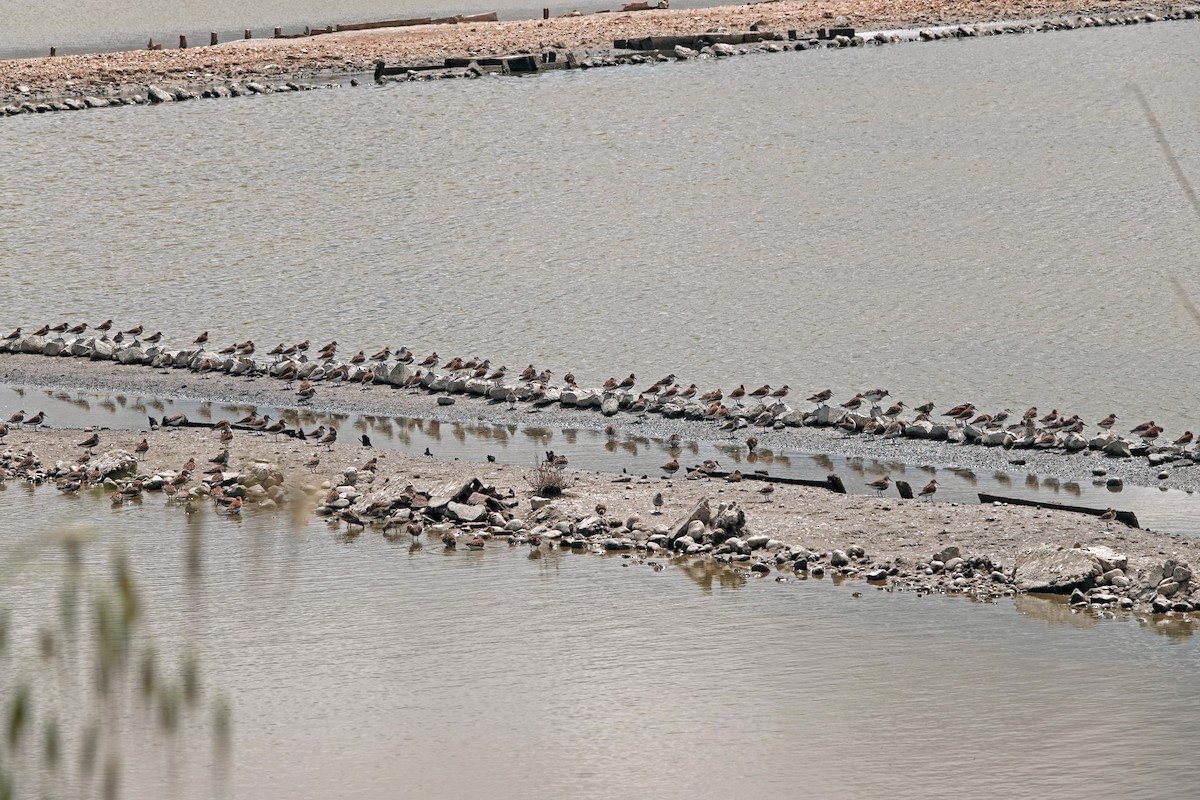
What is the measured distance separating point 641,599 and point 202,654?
3.92m

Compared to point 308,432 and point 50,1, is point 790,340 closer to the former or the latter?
point 308,432

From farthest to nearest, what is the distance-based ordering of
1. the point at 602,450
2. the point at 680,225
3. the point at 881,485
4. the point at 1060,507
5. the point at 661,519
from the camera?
the point at 680,225 < the point at 602,450 < the point at 881,485 < the point at 661,519 < the point at 1060,507

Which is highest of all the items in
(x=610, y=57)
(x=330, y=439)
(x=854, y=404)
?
(x=610, y=57)

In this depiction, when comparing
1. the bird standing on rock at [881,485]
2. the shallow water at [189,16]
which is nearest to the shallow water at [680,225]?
the bird standing on rock at [881,485]

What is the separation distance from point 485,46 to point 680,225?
31.5m

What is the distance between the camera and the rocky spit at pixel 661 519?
14.6 metres

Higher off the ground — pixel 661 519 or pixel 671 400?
pixel 671 400

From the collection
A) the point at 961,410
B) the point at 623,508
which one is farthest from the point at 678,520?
the point at 961,410

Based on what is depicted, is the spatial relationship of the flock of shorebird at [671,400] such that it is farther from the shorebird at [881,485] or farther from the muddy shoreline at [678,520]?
the muddy shoreline at [678,520]

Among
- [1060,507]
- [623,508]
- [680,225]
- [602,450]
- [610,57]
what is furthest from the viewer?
[610,57]

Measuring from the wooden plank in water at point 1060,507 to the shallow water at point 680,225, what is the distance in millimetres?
3675

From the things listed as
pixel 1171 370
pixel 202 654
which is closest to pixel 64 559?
pixel 202 654

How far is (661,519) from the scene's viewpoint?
1659 centimetres

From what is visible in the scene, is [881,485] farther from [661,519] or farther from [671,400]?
[671,400]
